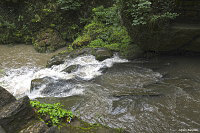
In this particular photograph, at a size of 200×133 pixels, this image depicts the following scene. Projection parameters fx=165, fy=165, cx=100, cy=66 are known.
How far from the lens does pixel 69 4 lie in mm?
12070

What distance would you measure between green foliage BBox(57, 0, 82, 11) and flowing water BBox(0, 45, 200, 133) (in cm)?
502

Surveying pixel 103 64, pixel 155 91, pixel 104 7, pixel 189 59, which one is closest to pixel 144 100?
pixel 155 91

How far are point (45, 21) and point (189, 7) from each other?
9537mm

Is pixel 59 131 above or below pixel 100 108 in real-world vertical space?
above

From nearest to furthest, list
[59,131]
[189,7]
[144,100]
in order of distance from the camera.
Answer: [59,131] → [144,100] → [189,7]

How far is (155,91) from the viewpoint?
5254mm

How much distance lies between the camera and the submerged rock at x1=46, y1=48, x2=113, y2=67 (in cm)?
824

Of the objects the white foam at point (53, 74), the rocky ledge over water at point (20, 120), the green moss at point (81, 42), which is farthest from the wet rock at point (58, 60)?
the rocky ledge over water at point (20, 120)

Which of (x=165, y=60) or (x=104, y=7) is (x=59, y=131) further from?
(x=104, y=7)

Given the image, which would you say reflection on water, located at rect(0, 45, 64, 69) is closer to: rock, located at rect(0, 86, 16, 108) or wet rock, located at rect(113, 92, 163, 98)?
wet rock, located at rect(113, 92, 163, 98)

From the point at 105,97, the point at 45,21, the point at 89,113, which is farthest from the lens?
the point at 45,21

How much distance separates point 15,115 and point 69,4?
35.4ft

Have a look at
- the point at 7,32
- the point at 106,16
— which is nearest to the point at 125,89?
the point at 106,16

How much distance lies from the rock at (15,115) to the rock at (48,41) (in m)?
8.13
